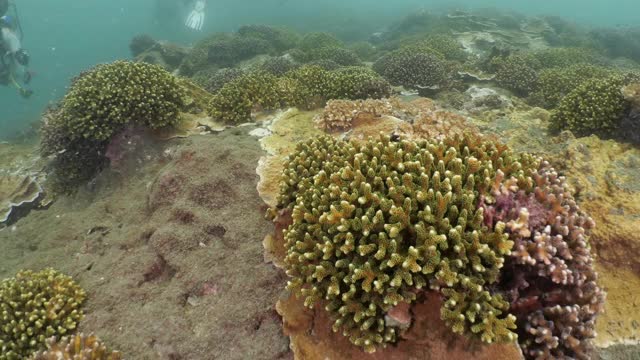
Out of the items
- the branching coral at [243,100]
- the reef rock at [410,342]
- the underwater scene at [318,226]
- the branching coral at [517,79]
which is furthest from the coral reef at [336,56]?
the reef rock at [410,342]

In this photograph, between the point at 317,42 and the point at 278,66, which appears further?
the point at 317,42

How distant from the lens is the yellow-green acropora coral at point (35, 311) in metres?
4.94

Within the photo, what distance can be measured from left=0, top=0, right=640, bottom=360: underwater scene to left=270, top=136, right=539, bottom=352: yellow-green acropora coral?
23 mm

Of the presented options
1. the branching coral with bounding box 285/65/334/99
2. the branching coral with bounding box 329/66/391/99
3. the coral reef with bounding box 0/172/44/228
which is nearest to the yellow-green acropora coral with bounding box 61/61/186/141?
the coral reef with bounding box 0/172/44/228

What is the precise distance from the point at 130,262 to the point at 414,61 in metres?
11.4

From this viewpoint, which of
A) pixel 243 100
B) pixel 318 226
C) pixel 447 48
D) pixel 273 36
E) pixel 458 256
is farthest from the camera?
pixel 273 36

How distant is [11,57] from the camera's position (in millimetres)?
17281

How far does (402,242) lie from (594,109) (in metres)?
6.48

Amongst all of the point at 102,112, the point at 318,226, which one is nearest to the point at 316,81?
the point at 102,112

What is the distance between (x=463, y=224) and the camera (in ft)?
11.7

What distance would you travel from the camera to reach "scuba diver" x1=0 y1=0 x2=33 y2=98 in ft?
55.5

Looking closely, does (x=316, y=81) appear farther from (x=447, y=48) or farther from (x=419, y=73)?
(x=447, y=48)

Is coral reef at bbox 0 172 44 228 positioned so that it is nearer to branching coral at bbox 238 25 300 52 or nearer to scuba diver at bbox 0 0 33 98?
scuba diver at bbox 0 0 33 98

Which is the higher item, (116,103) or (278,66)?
(116,103)
